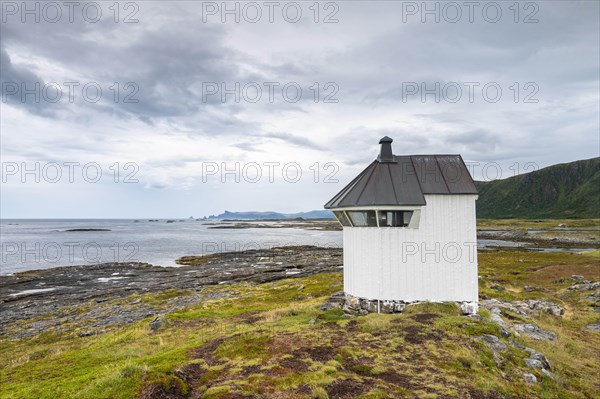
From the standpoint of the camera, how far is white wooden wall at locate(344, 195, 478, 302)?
20.5 metres

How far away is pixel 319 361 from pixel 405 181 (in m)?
12.2

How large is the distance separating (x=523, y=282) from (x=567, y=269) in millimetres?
11627

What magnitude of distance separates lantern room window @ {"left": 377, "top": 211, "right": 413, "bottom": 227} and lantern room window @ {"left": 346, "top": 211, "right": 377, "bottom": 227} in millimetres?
392

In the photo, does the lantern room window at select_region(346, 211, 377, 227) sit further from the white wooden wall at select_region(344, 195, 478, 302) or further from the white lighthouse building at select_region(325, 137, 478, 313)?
the white wooden wall at select_region(344, 195, 478, 302)

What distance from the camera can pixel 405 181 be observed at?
72.1ft

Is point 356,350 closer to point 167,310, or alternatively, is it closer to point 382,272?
point 382,272

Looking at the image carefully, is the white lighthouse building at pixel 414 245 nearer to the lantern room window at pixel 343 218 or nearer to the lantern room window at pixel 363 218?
the lantern room window at pixel 363 218

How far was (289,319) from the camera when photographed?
22.6 metres

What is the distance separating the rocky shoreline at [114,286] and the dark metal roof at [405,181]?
24668mm

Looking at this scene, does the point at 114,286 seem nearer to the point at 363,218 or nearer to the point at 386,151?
the point at 363,218


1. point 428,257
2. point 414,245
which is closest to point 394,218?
point 414,245

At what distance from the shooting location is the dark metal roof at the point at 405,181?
2070 cm

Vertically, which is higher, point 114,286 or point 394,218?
point 394,218

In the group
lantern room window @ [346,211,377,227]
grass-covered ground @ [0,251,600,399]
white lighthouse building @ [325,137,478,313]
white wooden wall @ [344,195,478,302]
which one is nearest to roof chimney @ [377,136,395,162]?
white lighthouse building @ [325,137,478,313]
